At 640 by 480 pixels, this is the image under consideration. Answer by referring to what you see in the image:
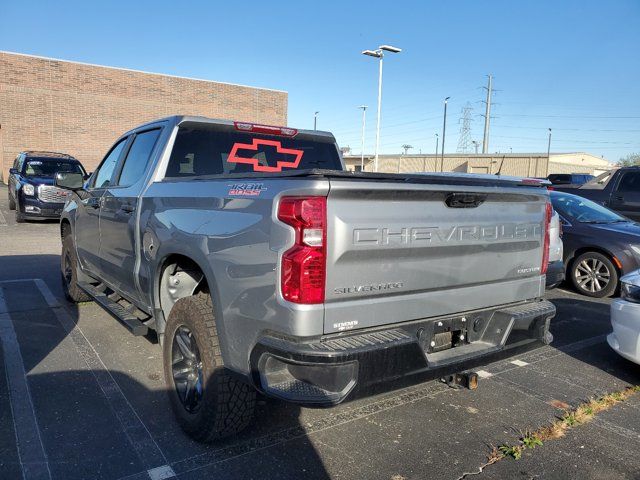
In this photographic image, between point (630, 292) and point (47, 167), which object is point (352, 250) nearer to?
point (630, 292)

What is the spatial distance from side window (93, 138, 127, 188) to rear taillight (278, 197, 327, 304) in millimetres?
3159

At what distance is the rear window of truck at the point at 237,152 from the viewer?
13.1ft

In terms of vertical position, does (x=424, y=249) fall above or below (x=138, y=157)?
below

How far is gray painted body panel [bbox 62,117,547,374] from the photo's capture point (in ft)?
7.84

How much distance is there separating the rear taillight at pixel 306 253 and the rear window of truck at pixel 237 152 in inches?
56.4

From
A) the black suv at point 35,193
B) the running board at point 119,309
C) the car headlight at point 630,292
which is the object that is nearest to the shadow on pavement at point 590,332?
the car headlight at point 630,292

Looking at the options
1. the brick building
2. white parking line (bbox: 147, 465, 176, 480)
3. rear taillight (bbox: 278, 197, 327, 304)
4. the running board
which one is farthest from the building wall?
rear taillight (bbox: 278, 197, 327, 304)

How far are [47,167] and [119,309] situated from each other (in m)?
12.3

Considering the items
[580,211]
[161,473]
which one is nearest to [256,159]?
[161,473]

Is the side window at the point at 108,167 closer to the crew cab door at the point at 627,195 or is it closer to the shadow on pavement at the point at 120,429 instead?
the shadow on pavement at the point at 120,429

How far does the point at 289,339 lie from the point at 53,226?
44.2 feet

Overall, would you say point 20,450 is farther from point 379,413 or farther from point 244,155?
point 244,155

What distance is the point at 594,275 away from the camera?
7.52m

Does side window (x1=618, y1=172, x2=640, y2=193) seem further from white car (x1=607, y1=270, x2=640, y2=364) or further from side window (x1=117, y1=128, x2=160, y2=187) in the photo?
side window (x1=117, y1=128, x2=160, y2=187)
